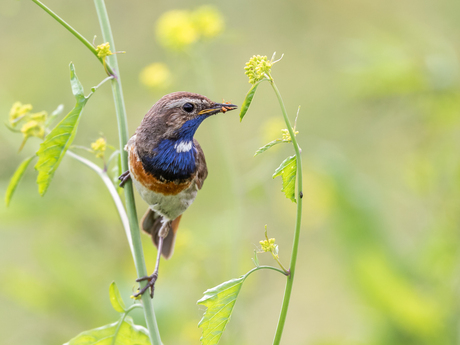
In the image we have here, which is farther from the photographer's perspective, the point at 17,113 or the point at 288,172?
the point at 17,113

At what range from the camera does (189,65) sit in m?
3.04

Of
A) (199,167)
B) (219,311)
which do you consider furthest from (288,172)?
(199,167)

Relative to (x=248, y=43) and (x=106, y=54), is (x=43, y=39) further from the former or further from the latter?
(x=106, y=54)

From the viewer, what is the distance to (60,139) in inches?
57.0

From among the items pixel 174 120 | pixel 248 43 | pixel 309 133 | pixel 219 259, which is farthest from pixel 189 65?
pixel 248 43

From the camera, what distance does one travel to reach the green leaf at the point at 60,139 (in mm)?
1428

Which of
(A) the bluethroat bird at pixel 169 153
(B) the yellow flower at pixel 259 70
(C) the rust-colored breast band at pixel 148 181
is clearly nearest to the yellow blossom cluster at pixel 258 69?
(B) the yellow flower at pixel 259 70

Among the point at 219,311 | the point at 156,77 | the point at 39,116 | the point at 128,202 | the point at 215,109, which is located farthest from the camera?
the point at 156,77

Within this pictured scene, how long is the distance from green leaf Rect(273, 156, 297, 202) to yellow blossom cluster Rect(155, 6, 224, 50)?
5.94 feet

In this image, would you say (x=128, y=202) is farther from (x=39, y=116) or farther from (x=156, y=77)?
(x=156, y=77)

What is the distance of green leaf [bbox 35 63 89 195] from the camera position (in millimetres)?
1428

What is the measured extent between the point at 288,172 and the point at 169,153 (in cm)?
104

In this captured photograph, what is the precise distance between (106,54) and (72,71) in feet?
0.45

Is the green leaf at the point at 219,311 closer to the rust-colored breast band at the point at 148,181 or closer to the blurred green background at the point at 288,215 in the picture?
the rust-colored breast band at the point at 148,181
